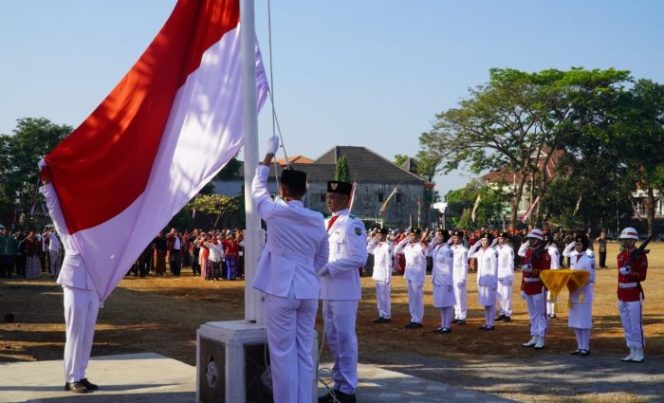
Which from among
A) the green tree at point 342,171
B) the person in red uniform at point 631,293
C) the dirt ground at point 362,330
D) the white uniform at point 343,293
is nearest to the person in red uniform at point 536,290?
the dirt ground at point 362,330

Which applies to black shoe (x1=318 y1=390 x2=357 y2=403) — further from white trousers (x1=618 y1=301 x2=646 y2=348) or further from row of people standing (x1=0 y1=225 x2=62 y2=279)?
row of people standing (x1=0 y1=225 x2=62 y2=279)

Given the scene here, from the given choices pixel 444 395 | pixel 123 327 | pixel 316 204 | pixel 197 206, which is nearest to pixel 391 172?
pixel 316 204

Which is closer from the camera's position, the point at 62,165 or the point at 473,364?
the point at 62,165

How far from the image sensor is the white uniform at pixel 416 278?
50.5 feet

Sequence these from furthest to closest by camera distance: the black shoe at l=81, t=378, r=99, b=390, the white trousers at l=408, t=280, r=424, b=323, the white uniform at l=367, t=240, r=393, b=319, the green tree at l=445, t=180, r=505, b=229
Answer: the green tree at l=445, t=180, r=505, b=229 < the white uniform at l=367, t=240, r=393, b=319 < the white trousers at l=408, t=280, r=424, b=323 < the black shoe at l=81, t=378, r=99, b=390

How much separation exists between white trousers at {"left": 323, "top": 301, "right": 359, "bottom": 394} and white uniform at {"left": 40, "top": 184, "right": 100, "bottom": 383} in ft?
7.59

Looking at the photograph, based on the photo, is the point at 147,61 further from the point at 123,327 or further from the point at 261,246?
the point at 123,327

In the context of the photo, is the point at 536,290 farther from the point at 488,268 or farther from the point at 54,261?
the point at 54,261

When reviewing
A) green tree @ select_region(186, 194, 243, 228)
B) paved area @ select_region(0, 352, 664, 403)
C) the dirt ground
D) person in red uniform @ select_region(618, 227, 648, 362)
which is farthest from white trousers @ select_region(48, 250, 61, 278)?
green tree @ select_region(186, 194, 243, 228)

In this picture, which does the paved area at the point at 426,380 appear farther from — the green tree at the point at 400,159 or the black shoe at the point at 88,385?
the green tree at the point at 400,159

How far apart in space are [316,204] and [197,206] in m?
23.6

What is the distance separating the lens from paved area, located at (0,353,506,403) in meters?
7.38

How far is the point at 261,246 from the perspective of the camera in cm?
655

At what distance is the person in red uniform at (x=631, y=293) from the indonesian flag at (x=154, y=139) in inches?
259
